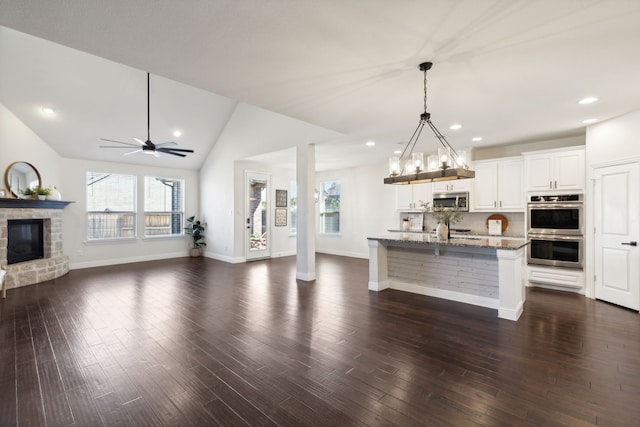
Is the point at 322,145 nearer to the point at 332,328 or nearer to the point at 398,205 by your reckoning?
the point at 398,205

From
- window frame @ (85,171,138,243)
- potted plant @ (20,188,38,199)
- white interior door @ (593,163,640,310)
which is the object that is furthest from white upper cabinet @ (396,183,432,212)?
potted plant @ (20,188,38,199)

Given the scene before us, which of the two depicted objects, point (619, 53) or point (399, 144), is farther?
point (399, 144)

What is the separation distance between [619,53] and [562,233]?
10.7 ft

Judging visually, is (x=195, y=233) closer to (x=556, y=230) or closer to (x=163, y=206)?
(x=163, y=206)

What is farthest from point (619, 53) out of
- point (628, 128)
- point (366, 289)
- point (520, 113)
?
point (366, 289)

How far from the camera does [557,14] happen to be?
6.63 feet

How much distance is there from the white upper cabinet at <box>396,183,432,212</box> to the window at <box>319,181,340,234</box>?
7.89 feet

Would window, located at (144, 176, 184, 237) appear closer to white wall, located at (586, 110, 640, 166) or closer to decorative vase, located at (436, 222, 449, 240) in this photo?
decorative vase, located at (436, 222, 449, 240)

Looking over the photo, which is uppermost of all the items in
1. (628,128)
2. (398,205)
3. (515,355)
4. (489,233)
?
(628,128)

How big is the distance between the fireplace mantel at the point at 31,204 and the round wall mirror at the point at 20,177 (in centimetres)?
30

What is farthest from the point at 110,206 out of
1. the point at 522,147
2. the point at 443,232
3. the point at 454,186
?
the point at 522,147

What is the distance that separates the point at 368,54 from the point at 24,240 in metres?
7.30

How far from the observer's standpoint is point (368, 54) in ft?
8.38

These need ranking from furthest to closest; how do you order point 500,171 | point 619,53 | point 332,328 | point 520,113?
point 500,171 → point 520,113 → point 332,328 → point 619,53
